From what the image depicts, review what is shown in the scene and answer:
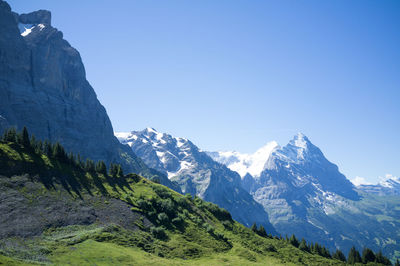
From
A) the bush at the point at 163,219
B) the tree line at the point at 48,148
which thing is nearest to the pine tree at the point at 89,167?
the tree line at the point at 48,148

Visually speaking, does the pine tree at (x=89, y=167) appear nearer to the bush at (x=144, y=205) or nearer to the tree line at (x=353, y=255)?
the bush at (x=144, y=205)

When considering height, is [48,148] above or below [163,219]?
above

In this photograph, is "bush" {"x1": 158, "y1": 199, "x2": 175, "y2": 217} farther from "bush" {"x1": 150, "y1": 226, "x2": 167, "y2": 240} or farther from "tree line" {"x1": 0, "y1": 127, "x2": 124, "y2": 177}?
"tree line" {"x1": 0, "y1": 127, "x2": 124, "y2": 177}

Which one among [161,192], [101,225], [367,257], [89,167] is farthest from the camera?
[161,192]

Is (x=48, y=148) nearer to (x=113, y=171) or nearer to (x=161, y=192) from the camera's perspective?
(x=113, y=171)

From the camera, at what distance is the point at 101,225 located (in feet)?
266

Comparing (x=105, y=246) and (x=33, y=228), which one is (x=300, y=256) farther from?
(x=33, y=228)

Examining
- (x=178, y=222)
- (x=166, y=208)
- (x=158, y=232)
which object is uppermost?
(x=166, y=208)

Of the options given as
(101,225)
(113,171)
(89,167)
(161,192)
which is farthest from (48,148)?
(161,192)

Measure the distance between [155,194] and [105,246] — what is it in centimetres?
4965

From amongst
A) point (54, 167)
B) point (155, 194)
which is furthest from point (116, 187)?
point (54, 167)

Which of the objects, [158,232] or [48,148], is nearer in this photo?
[158,232]

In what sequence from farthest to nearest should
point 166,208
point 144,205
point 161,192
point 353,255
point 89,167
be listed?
1. point 161,192
2. point 353,255
3. point 89,167
4. point 166,208
5. point 144,205

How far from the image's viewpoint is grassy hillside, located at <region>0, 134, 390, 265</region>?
2504 inches
